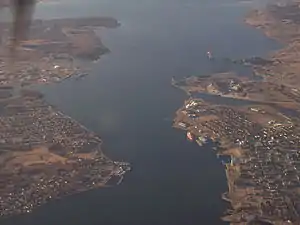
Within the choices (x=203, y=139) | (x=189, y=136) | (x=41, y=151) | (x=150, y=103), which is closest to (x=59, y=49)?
(x=150, y=103)

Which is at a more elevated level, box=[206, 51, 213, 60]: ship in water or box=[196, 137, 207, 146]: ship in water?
box=[206, 51, 213, 60]: ship in water

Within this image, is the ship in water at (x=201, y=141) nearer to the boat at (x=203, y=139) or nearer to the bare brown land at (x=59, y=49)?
the boat at (x=203, y=139)

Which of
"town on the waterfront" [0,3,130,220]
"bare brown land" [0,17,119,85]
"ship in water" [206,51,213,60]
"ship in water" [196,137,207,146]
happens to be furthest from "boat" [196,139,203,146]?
"ship in water" [206,51,213,60]

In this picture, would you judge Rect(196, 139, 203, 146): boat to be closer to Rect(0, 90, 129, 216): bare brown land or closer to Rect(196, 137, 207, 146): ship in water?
Rect(196, 137, 207, 146): ship in water

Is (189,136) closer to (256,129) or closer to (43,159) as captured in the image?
(256,129)

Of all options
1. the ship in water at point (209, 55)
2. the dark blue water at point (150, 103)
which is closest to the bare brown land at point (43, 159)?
the dark blue water at point (150, 103)

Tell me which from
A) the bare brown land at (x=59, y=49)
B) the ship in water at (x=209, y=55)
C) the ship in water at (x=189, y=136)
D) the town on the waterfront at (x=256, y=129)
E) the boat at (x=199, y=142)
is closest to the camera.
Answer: the town on the waterfront at (x=256, y=129)
